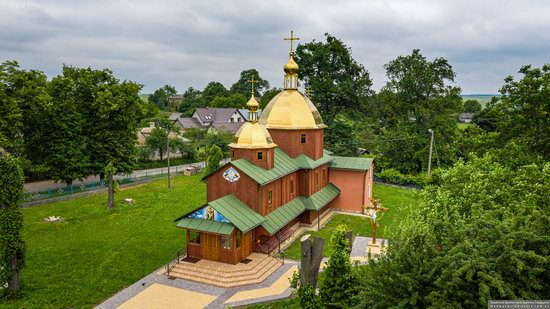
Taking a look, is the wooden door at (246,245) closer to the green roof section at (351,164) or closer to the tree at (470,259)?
the tree at (470,259)

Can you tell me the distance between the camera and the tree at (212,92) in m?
87.6

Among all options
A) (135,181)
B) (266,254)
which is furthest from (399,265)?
(135,181)

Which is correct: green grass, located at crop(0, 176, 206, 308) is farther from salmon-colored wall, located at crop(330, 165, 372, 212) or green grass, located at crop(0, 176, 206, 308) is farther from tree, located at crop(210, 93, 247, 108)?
tree, located at crop(210, 93, 247, 108)

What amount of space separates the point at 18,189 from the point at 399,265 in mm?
12852

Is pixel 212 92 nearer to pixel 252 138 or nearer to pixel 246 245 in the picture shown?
pixel 252 138

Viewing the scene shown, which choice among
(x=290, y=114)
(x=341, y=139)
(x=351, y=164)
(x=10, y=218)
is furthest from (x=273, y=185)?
(x=341, y=139)

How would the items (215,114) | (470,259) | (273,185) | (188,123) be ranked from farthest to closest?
(215,114), (188,123), (273,185), (470,259)

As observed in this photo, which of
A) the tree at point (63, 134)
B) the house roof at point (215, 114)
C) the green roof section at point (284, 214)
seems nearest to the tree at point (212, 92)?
the house roof at point (215, 114)

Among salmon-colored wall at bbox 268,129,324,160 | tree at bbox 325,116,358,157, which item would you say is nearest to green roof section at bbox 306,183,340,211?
salmon-colored wall at bbox 268,129,324,160

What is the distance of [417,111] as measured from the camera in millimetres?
35562

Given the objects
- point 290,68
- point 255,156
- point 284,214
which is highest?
point 290,68

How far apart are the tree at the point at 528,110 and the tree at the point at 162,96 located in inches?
3789

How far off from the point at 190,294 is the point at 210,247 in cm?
259

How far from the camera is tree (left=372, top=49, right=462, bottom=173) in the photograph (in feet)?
112
